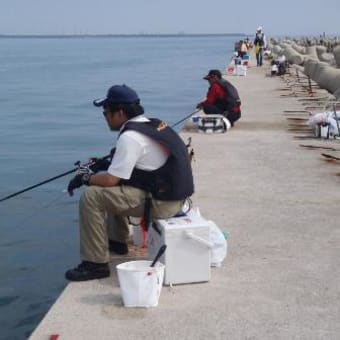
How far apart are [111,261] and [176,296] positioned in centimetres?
87

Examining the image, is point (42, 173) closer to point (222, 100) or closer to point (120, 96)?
point (222, 100)

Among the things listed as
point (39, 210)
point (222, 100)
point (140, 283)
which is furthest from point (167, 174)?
point (222, 100)

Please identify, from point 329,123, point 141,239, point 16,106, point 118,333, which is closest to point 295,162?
point 329,123

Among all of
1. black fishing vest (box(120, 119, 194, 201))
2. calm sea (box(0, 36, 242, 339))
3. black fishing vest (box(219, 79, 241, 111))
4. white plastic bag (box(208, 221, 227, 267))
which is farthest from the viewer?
black fishing vest (box(219, 79, 241, 111))

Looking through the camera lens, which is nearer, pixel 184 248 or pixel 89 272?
pixel 184 248

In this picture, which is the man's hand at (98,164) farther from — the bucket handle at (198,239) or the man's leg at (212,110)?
the man's leg at (212,110)

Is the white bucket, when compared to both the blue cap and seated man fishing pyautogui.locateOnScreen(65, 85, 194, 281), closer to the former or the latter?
seated man fishing pyautogui.locateOnScreen(65, 85, 194, 281)

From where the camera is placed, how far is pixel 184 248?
523 centimetres

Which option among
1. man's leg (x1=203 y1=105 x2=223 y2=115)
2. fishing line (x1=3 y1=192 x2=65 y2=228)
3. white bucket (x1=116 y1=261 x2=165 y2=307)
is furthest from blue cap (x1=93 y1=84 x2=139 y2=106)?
man's leg (x1=203 y1=105 x2=223 y2=115)

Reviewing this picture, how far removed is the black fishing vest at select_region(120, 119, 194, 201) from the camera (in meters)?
5.26

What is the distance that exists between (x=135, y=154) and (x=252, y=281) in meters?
1.30

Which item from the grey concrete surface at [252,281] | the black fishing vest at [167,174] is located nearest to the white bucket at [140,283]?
the grey concrete surface at [252,281]

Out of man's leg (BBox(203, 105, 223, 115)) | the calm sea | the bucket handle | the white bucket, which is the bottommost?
the calm sea

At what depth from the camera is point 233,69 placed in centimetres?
3039
